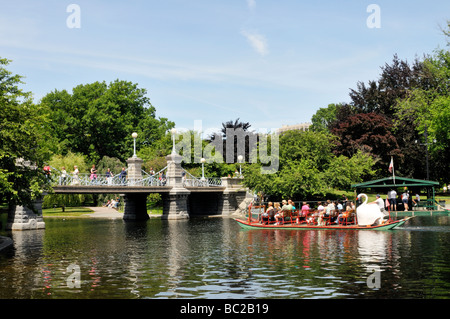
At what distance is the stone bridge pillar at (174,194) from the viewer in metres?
48.8

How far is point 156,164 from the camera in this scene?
210 feet

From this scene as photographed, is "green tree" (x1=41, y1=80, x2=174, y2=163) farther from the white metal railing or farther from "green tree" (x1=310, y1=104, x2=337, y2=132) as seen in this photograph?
"green tree" (x1=310, y1=104, x2=337, y2=132)

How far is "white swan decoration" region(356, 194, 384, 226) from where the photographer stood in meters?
29.6

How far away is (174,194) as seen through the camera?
48750 millimetres

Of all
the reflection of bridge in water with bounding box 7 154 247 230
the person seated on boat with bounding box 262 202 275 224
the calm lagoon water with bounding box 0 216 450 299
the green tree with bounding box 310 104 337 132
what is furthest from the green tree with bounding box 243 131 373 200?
the green tree with bounding box 310 104 337 132

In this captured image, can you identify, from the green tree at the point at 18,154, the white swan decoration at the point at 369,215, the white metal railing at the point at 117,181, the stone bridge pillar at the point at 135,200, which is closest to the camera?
the green tree at the point at 18,154

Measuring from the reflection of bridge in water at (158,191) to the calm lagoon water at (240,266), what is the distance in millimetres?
9874

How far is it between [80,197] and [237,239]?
4137cm

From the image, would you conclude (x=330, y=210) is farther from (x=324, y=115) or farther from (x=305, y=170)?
(x=324, y=115)

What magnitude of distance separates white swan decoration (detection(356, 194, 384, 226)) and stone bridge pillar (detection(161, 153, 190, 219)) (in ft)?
73.4
